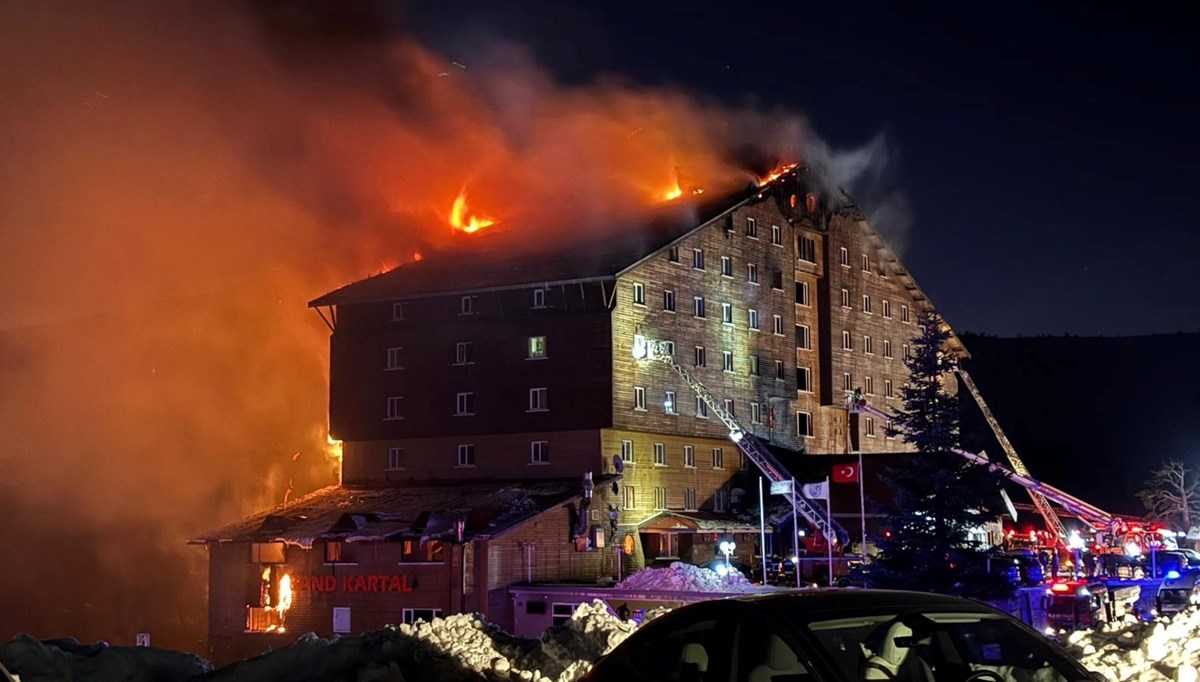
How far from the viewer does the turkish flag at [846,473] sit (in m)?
56.1

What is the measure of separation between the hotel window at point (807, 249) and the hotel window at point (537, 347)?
17887mm

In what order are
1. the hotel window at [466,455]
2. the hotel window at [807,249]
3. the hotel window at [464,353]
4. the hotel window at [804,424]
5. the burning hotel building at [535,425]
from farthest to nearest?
the hotel window at [807,249] → the hotel window at [804,424] → the hotel window at [464,353] → the hotel window at [466,455] → the burning hotel building at [535,425]

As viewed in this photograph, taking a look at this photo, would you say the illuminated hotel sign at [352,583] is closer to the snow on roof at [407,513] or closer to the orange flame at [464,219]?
the snow on roof at [407,513]

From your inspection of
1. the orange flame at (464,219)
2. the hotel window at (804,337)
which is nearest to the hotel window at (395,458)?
the orange flame at (464,219)

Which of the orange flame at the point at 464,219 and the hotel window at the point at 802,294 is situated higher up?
the orange flame at the point at 464,219

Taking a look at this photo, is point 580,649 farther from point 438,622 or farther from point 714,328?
point 714,328

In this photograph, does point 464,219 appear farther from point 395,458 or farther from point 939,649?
point 939,649

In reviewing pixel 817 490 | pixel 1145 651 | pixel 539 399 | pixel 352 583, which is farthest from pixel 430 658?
Result: pixel 539 399

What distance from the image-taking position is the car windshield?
7.59m

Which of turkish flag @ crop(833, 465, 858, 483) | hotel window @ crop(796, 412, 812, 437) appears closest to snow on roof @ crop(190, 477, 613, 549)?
turkish flag @ crop(833, 465, 858, 483)

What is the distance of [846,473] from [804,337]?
10945mm

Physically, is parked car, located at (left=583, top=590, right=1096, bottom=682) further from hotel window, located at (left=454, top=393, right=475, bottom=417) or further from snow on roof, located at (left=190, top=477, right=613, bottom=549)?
hotel window, located at (left=454, top=393, right=475, bottom=417)

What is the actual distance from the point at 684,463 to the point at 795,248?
15095 mm

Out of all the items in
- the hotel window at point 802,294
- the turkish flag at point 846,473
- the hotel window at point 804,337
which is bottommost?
the turkish flag at point 846,473
